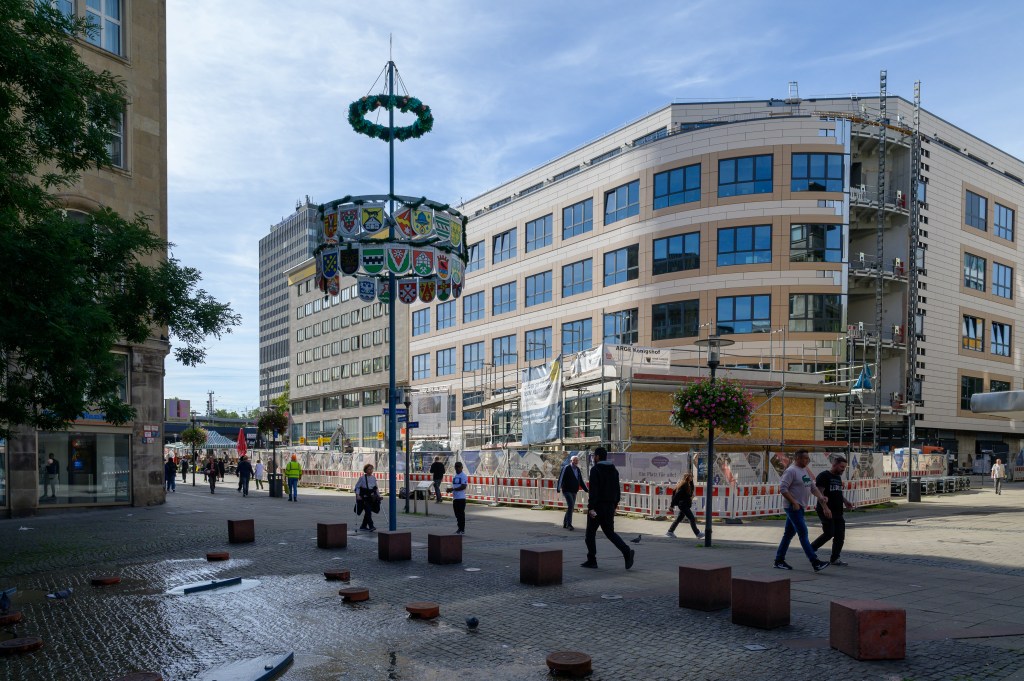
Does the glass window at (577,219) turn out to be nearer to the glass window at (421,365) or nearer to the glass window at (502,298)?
the glass window at (502,298)

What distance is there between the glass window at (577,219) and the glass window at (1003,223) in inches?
1043

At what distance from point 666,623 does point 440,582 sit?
153 inches

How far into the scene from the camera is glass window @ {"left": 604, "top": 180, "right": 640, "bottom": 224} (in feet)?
152

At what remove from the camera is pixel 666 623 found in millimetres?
9016

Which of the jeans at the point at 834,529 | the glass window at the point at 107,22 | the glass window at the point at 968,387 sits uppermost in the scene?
the glass window at the point at 107,22

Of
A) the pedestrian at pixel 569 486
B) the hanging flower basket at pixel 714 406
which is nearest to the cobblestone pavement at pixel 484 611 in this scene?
the pedestrian at pixel 569 486

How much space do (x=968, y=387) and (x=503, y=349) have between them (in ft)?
94.9

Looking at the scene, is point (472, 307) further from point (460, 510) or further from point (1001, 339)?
point (460, 510)

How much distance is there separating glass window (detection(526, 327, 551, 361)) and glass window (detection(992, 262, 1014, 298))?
94.4 feet

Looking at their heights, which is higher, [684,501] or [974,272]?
[974,272]

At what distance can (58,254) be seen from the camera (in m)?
11.9

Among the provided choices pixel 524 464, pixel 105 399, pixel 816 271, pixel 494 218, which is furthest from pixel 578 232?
A: pixel 105 399

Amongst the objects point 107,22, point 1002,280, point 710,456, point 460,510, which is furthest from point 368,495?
point 1002,280

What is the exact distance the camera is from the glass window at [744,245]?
42.4 meters
